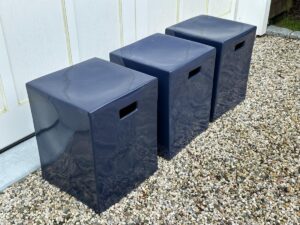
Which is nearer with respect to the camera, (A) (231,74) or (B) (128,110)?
(B) (128,110)

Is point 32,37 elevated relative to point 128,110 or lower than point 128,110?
elevated

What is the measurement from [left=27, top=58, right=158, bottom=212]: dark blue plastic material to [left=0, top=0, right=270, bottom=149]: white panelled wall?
15.1 inches

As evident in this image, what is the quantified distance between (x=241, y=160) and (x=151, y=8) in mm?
1521

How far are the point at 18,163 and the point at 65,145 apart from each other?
587 millimetres

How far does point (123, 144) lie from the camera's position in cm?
209

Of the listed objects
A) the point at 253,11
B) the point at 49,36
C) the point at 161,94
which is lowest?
the point at 253,11

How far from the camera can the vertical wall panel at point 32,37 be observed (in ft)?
7.62

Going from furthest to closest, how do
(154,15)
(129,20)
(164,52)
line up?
(154,15) → (129,20) → (164,52)

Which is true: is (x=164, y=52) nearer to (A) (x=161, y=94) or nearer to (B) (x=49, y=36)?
(A) (x=161, y=94)

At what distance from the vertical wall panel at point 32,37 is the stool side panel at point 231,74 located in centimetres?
117

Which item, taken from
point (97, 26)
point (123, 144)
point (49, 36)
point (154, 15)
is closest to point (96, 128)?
point (123, 144)

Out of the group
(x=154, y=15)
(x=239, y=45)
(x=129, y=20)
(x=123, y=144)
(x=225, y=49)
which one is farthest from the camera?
(x=154, y=15)

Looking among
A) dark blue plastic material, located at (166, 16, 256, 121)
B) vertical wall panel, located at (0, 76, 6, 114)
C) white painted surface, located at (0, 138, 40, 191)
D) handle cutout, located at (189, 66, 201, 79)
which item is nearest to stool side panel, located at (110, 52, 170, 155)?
handle cutout, located at (189, 66, 201, 79)

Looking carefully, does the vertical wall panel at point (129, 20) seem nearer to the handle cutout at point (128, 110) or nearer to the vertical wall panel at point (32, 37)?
the vertical wall panel at point (32, 37)
